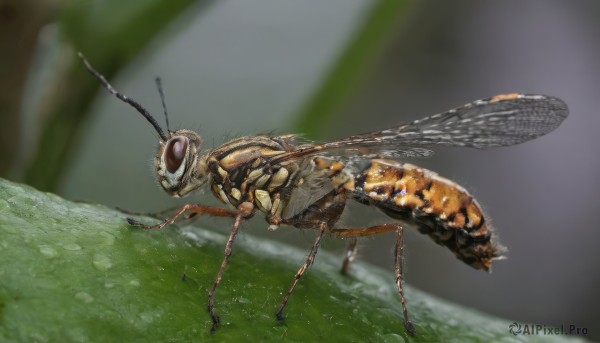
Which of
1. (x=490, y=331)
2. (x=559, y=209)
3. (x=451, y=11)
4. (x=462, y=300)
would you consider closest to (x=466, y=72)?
(x=451, y=11)

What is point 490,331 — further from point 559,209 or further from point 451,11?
point 451,11

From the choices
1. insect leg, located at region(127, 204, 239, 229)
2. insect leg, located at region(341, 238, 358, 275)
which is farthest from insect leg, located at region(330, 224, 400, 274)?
insect leg, located at region(127, 204, 239, 229)

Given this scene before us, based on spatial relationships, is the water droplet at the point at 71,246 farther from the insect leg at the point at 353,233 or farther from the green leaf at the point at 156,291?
the insect leg at the point at 353,233

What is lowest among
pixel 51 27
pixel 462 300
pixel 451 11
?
pixel 462 300

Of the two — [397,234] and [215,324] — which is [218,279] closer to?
[215,324]

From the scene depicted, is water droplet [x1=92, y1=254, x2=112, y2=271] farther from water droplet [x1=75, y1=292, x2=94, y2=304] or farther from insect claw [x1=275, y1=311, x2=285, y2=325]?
insect claw [x1=275, y1=311, x2=285, y2=325]

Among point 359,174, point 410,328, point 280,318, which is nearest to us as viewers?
point 280,318

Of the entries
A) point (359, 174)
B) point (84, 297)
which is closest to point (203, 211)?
point (359, 174)
